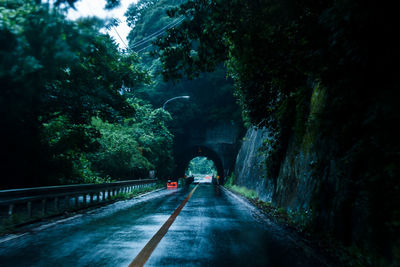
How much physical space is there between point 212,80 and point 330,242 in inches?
1401

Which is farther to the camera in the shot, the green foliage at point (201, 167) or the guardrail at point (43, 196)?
the green foliage at point (201, 167)

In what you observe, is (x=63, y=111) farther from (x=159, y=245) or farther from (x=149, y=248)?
(x=149, y=248)

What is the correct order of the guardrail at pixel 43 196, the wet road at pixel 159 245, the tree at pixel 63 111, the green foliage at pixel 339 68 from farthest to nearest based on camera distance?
the tree at pixel 63 111
the guardrail at pixel 43 196
the wet road at pixel 159 245
the green foliage at pixel 339 68

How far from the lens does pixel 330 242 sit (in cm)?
574

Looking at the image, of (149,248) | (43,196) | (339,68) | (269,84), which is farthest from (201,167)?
(339,68)

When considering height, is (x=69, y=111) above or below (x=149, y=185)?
above

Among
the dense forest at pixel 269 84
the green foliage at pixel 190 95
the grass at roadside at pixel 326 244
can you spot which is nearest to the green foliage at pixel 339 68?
the dense forest at pixel 269 84

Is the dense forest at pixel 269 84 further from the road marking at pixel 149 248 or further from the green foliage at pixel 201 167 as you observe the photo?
the green foliage at pixel 201 167

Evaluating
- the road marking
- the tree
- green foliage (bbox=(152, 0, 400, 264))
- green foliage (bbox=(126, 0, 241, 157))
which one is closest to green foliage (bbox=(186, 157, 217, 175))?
green foliage (bbox=(126, 0, 241, 157))

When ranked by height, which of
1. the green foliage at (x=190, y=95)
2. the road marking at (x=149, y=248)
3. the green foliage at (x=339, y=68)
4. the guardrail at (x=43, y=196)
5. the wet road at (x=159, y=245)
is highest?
the green foliage at (x=190, y=95)

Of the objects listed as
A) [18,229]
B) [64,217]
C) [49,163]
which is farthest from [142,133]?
[18,229]

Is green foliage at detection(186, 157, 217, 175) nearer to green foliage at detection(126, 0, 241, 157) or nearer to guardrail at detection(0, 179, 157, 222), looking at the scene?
green foliage at detection(126, 0, 241, 157)

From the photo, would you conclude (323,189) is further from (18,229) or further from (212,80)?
(212,80)

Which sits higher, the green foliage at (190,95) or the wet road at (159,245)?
the green foliage at (190,95)
